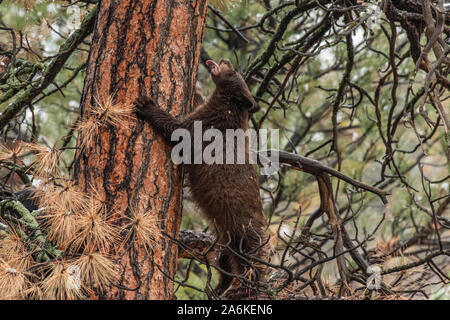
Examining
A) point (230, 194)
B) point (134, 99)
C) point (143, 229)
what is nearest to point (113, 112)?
point (134, 99)

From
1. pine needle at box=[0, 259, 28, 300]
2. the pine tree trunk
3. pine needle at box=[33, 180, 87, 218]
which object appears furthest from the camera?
the pine tree trunk

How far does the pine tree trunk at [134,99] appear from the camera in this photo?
8.18ft

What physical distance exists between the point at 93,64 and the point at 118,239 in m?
0.99

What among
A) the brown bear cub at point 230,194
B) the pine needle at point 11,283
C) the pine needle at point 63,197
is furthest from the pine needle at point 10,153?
the brown bear cub at point 230,194

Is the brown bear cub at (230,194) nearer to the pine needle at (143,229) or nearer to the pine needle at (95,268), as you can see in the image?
the pine needle at (143,229)

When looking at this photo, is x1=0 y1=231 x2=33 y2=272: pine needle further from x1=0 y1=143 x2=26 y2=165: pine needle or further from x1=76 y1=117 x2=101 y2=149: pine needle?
x1=76 y1=117 x2=101 y2=149: pine needle

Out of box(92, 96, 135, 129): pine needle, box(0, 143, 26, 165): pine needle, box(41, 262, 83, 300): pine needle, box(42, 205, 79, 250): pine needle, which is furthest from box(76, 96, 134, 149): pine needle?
box(41, 262, 83, 300): pine needle

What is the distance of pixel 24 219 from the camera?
238cm

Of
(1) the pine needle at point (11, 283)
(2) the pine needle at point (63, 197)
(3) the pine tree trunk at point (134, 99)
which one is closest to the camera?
(1) the pine needle at point (11, 283)

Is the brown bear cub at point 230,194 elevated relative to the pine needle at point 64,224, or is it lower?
elevated

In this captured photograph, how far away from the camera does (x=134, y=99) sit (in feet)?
8.96

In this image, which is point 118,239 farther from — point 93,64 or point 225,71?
point 225,71

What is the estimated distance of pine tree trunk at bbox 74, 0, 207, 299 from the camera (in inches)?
98.2
